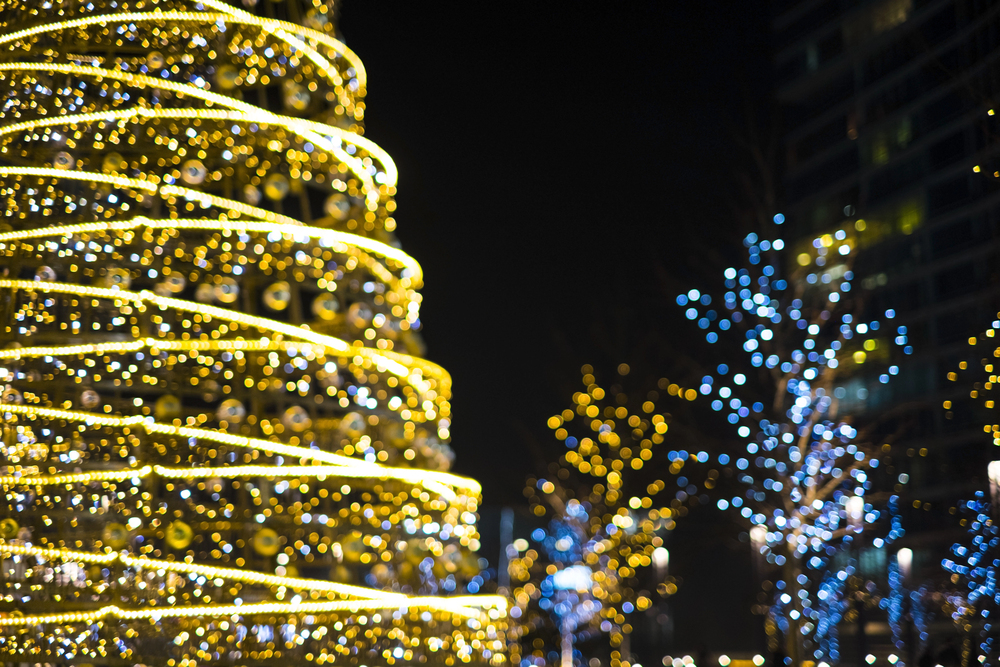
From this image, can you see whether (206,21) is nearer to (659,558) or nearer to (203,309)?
(203,309)

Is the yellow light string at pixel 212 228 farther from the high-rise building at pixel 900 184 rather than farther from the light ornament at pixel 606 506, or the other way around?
the high-rise building at pixel 900 184

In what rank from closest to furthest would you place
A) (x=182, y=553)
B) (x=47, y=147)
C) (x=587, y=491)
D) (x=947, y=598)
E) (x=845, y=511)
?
(x=182, y=553), (x=47, y=147), (x=845, y=511), (x=947, y=598), (x=587, y=491)

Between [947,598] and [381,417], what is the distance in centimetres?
1776

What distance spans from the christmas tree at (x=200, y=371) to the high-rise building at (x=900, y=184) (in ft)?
120

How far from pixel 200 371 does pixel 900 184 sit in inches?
1886

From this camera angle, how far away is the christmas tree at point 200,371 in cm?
641

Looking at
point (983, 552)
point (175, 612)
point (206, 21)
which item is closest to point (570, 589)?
point (983, 552)

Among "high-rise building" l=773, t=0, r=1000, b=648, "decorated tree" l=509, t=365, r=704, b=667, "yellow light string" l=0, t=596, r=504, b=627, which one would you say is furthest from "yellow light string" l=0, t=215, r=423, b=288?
"high-rise building" l=773, t=0, r=1000, b=648

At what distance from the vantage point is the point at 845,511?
62.5 feet

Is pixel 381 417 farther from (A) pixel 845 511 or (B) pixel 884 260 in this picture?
(B) pixel 884 260

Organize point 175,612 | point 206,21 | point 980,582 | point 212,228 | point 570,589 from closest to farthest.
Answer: point 175,612 → point 212,228 → point 206,21 → point 980,582 → point 570,589

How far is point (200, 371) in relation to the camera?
6.93 meters

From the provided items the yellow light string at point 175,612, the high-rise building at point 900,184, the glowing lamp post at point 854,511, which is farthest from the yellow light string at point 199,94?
the high-rise building at point 900,184

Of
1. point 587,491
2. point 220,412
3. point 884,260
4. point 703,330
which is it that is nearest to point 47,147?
point 220,412
